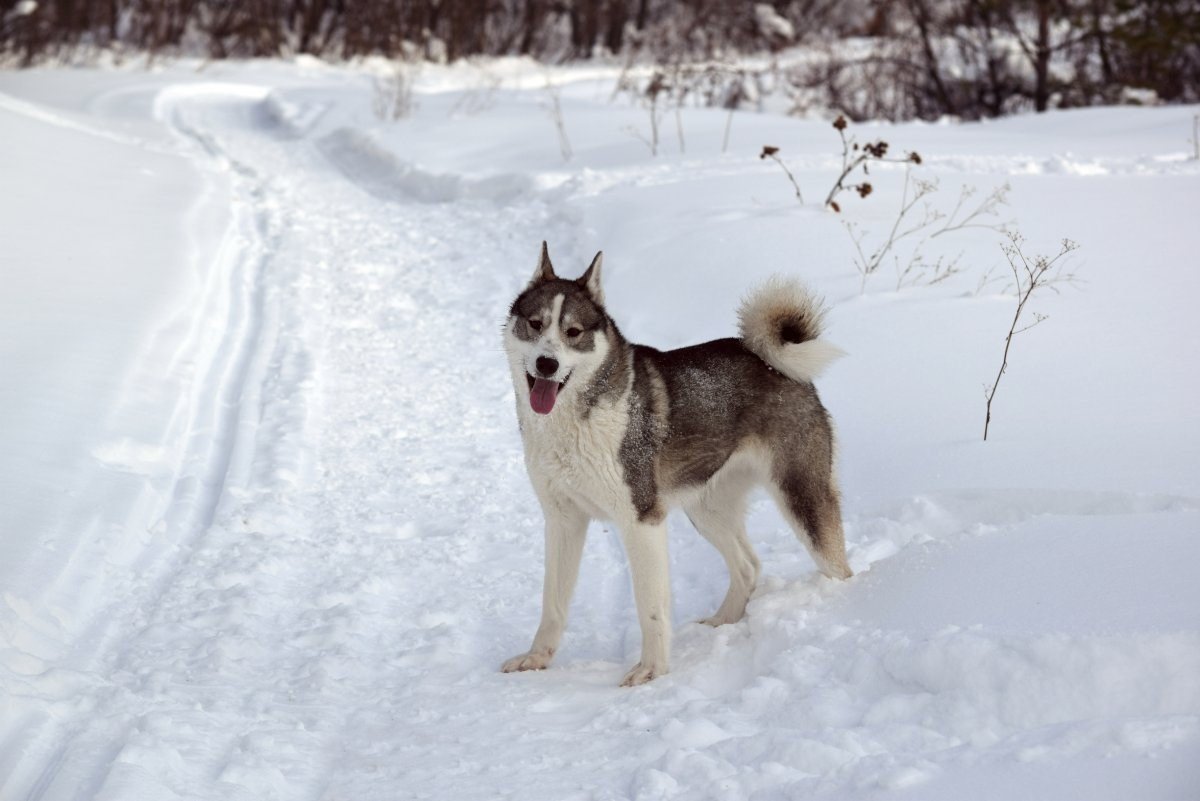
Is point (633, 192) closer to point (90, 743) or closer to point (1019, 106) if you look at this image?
point (90, 743)

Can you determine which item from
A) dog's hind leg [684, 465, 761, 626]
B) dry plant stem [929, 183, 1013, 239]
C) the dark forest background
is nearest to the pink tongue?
dog's hind leg [684, 465, 761, 626]

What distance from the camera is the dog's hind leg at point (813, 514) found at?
4.21 m

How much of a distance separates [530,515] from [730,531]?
1.12 meters

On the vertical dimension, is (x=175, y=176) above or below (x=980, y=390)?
above

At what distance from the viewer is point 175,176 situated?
1131 cm

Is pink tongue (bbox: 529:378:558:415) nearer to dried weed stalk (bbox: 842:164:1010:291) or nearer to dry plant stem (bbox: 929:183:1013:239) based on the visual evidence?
dried weed stalk (bbox: 842:164:1010:291)

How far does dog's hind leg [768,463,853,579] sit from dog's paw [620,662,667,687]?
0.73 m

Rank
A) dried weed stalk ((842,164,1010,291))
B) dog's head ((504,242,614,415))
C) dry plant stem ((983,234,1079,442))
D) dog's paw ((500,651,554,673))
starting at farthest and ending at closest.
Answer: dried weed stalk ((842,164,1010,291)) < dry plant stem ((983,234,1079,442)) < dog's paw ((500,651,554,673)) < dog's head ((504,242,614,415))

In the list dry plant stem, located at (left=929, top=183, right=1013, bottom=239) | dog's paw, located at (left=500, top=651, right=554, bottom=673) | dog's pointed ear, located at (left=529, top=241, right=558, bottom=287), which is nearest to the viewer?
dog's paw, located at (left=500, top=651, right=554, bottom=673)

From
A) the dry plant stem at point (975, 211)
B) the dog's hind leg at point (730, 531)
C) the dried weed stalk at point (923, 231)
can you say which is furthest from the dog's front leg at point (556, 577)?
the dry plant stem at point (975, 211)

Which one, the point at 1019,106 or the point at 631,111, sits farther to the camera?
the point at 1019,106

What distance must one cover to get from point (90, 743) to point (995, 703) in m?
2.45

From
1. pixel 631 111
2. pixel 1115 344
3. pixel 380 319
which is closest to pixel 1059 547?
pixel 1115 344

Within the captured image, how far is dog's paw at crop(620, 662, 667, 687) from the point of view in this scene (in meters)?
3.88
